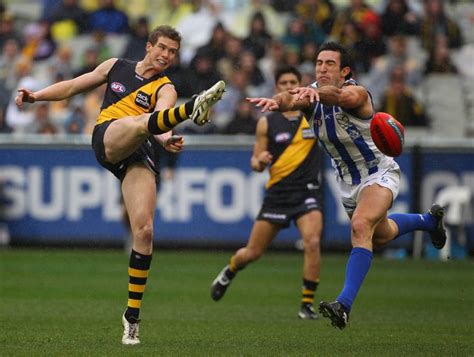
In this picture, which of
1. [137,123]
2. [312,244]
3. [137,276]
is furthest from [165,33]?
[312,244]

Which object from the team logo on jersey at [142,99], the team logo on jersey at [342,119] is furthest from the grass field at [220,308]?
the team logo on jersey at [142,99]

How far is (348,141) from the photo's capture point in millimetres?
9992

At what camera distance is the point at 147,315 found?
11.9 meters

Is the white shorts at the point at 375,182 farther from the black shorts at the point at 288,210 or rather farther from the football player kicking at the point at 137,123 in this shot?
the black shorts at the point at 288,210

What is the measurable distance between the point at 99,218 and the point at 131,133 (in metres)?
11.0

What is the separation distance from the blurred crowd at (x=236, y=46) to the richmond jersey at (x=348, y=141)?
10.6 m

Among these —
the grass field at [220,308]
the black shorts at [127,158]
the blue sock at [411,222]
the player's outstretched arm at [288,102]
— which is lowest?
the grass field at [220,308]

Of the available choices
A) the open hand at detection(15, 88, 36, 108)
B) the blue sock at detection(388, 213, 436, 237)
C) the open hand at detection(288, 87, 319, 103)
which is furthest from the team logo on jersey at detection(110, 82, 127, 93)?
the blue sock at detection(388, 213, 436, 237)

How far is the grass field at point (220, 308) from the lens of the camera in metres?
9.30

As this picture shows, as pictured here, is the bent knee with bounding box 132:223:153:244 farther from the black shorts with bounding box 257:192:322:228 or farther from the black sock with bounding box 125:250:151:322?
the black shorts with bounding box 257:192:322:228

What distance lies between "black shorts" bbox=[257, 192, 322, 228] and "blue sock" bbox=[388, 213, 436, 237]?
198 centimetres

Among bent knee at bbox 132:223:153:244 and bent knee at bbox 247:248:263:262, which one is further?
bent knee at bbox 247:248:263:262

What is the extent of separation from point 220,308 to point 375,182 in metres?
3.32

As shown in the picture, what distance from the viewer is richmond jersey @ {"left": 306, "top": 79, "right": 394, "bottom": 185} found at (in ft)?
32.6
